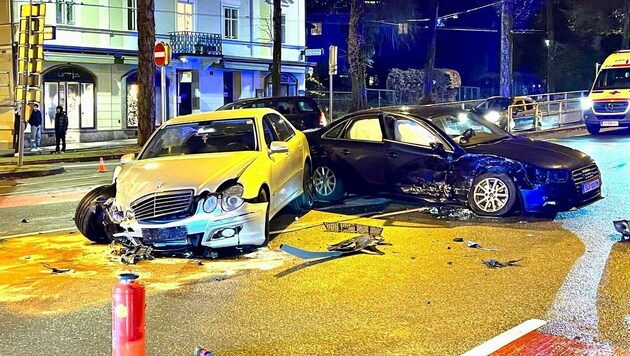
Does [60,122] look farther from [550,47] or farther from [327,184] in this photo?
[550,47]

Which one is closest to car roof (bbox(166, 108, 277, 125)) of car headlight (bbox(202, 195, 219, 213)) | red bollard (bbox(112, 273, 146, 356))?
car headlight (bbox(202, 195, 219, 213))

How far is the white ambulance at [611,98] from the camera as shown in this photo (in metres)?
24.6

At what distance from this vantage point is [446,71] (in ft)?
172

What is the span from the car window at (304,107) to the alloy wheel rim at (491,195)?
41.7 feet

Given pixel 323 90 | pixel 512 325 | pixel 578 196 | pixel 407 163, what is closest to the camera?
pixel 512 325

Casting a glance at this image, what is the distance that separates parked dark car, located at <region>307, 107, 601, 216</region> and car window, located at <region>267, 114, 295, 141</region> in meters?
0.93

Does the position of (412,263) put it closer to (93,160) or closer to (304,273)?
(304,273)

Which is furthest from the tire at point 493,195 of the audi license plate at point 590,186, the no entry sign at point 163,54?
the no entry sign at point 163,54

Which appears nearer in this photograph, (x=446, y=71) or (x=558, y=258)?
(x=558, y=258)

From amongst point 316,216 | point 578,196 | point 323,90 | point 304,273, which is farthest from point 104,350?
point 323,90

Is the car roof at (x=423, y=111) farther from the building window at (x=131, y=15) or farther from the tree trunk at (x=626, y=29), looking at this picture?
the tree trunk at (x=626, y=29)

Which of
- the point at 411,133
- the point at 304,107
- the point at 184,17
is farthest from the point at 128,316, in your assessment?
the point at 184,17

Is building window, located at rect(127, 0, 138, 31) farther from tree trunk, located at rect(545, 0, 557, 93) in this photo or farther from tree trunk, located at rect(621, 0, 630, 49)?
tree trunk, located at rect(621, 0, 630, 49)

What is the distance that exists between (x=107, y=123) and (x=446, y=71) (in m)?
27.1
